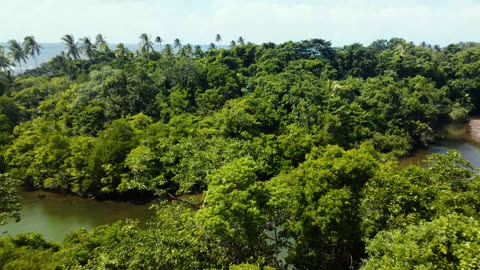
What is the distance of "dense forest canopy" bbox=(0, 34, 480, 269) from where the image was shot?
11.5 meters

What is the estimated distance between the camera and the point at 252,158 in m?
17.0

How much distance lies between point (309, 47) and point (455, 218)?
5844 cm

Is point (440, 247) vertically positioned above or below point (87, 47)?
Answer: below

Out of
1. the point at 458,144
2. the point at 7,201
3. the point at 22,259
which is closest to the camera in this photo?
the point at 22,259

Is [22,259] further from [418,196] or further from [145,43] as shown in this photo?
[145,43]

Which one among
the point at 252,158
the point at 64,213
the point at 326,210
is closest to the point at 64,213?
the point at 64,213

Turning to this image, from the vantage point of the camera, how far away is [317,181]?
14.2 meters

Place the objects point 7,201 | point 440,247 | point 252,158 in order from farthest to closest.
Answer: point 252,158 < point 7,201 < point 440,247

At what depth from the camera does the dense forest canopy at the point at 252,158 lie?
451 inches

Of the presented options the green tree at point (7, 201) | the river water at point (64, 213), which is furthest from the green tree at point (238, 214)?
the river water at point (64, 213)

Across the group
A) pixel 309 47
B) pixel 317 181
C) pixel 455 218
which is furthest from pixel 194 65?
pixel 455 218

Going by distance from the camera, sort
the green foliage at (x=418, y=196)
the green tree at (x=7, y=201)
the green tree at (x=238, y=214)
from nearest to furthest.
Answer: the green foliage at (x=418, y=196) < the green tree at (x=238, y=214) < the green tree at (x=7, y=201)

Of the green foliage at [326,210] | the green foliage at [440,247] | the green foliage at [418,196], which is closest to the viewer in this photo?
the green foliage at [440,247]

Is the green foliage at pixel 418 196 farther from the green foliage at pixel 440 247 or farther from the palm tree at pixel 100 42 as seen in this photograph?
the palm tree at pixel 100 42
